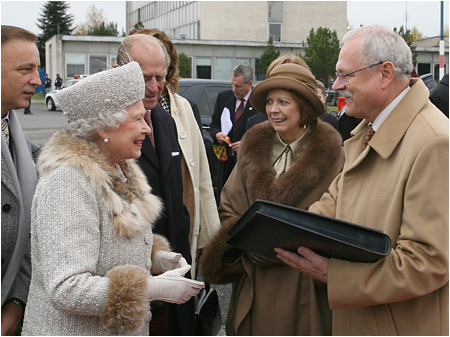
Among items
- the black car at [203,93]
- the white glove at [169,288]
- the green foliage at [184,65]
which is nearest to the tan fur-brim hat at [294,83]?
the white glove at [169,288]

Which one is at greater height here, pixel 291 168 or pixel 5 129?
pixel 5 129

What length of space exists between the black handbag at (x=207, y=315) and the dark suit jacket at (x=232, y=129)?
3.59 metres

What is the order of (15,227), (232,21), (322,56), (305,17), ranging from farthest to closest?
1. (305,17)
2. (232,21)
3. (322,56)
4. (15,227)

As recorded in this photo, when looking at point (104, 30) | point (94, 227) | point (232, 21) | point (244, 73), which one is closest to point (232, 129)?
point (244, 73)

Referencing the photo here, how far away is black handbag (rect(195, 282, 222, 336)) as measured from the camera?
3301 millimetres

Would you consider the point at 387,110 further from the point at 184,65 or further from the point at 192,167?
the point at 184,65

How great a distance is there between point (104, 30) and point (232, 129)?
6451 centimetres

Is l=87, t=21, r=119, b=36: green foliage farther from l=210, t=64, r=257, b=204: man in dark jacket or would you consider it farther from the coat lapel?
the coat lapel

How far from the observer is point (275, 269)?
300cm

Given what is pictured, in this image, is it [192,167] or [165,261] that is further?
[192,167]

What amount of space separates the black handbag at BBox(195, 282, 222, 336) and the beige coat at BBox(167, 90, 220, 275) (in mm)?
440

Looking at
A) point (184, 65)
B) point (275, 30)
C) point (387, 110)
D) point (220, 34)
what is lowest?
point (387, 110)

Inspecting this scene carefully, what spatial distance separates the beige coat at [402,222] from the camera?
6.82 ft

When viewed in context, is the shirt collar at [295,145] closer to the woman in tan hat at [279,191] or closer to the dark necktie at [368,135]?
the woman in tan hat at [279,191]
